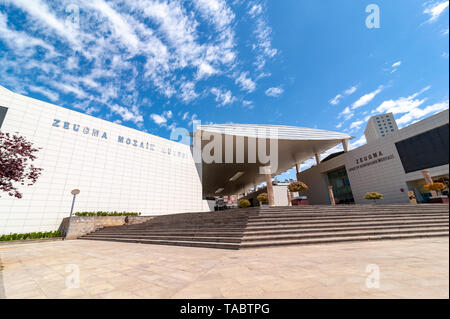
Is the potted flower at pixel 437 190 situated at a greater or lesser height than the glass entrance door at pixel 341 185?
lesser

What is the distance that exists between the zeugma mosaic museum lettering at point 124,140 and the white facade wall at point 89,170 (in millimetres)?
66

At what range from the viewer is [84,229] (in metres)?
15.1

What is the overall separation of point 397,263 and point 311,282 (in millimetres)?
2196

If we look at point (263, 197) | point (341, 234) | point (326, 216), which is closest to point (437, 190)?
point (326, 216)

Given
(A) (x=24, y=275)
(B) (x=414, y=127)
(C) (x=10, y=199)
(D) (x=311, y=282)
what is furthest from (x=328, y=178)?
(C) (x=10, y=199)

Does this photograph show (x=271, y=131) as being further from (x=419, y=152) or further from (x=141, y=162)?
(x=141, y=162)

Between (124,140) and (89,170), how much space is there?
4.52 meters

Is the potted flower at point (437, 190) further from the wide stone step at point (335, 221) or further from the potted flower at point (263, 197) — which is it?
the potted flower at point (263, 197)

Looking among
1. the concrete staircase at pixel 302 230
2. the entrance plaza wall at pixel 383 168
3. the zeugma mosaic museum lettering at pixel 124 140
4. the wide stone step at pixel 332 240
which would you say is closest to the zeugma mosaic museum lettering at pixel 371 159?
the entrance plaza wall at pixel 383 168

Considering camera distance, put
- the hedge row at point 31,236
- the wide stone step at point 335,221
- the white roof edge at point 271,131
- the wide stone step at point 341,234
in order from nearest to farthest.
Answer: the wide stone step at point 341,234
the wide stone step at point 335,221
the hedge row at point 31,236
the white roof edge at point 271,131

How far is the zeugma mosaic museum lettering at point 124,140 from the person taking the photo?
16.5m

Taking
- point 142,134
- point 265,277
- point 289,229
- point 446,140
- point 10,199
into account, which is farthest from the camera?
point 142,134

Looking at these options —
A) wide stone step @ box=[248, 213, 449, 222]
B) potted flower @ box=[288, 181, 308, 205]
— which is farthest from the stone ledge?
potted flower @ box=[288, 181, 308, 205]
